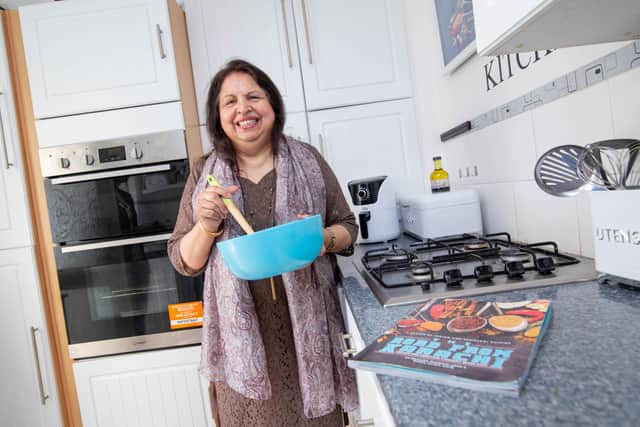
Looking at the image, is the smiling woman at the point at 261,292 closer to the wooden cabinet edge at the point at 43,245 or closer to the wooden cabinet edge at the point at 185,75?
A: the wooden cabinet edge at the point at 185,75

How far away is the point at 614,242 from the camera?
1.98 feet

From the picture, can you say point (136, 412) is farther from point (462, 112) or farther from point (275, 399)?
point (462, 112)

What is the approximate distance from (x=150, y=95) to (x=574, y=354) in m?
1.60

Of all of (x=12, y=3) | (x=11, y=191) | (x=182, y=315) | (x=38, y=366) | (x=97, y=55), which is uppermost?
(x=12, y=3)

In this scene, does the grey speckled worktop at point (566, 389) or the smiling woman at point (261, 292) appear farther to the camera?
the smiling woman at point (261, 292)

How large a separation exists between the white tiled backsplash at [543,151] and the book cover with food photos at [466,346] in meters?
0.43

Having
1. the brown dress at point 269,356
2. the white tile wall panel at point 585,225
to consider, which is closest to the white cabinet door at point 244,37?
the brown dress at point 269,356

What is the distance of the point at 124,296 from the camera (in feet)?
5.26

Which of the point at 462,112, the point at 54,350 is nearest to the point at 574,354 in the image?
the point at 462,112

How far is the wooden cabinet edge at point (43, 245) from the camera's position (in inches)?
62.4

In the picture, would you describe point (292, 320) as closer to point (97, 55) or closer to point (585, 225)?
point (585, 225)

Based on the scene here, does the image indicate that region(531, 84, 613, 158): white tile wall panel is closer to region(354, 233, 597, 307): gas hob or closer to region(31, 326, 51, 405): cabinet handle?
region(354, 233, 597, 307): gas hob

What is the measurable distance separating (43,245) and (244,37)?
119 cm

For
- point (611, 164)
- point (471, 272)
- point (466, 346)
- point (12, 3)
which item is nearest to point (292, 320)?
point (471, 272)
